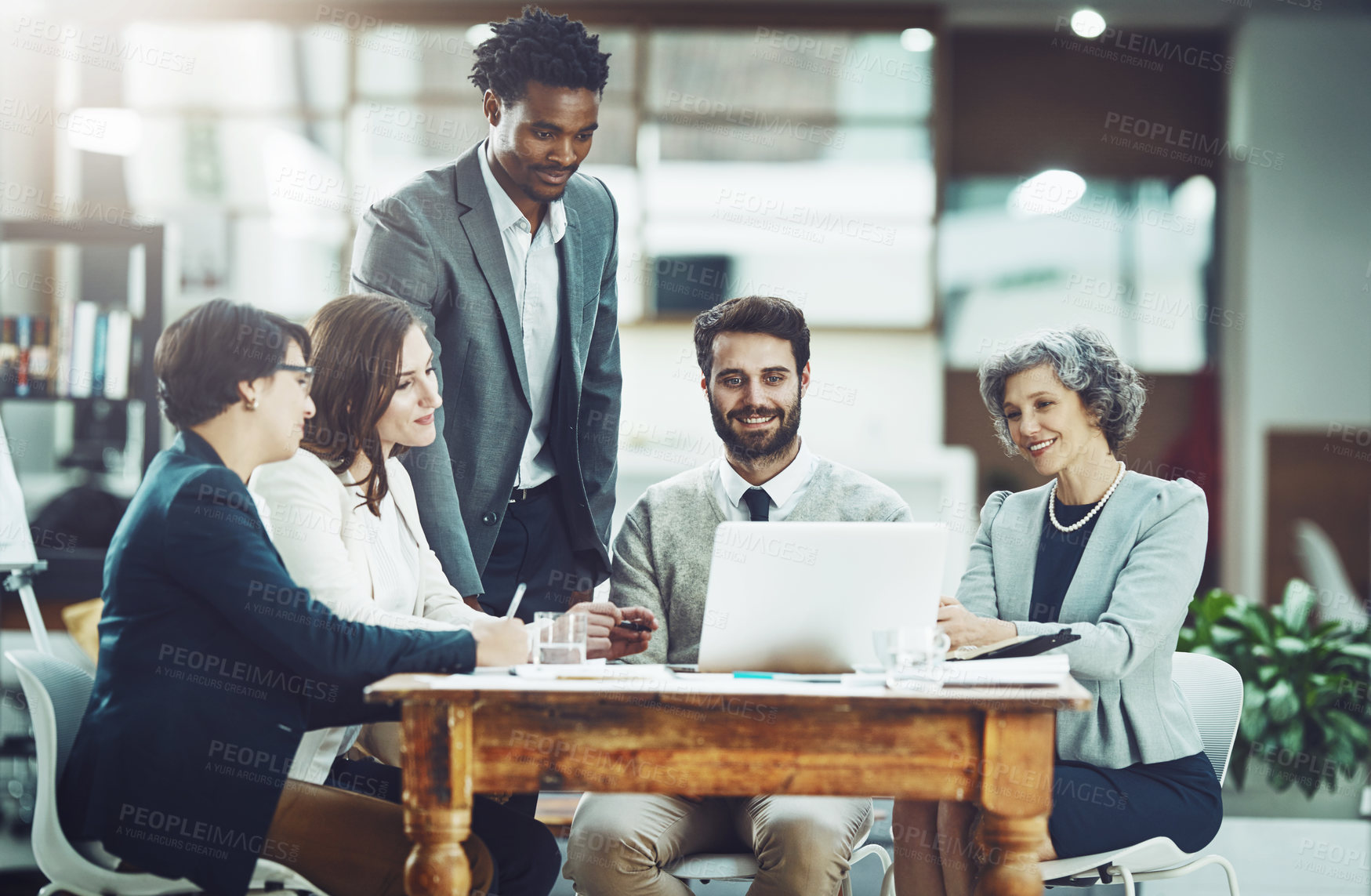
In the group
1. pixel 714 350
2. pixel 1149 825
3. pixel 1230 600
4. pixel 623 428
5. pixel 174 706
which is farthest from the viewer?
pixel 623 428

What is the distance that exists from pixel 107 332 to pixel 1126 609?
140 inches

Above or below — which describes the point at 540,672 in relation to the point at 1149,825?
above

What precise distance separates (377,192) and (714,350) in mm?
4325

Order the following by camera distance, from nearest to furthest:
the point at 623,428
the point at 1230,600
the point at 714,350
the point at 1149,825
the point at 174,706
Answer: the point at 174,706 → the point at 1149,825 → the point at 714,350 → the point at 1230,600 → the point at 623,428

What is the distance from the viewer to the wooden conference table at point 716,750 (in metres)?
1.44

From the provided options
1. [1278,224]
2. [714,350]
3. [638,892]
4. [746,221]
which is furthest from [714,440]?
[638,892]

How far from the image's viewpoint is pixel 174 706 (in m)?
1.56

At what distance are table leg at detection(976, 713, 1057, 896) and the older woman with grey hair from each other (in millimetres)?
179

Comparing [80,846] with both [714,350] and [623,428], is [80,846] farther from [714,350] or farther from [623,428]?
[623,428]

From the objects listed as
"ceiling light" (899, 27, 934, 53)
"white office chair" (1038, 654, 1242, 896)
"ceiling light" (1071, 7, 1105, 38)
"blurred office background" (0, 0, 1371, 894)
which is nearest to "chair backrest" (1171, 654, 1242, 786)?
"white office chair" (1038, 654, 1242, 896)

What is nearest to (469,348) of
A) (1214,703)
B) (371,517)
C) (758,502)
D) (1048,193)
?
(371,517)

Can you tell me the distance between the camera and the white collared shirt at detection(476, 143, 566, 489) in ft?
7.88

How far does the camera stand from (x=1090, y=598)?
2.01 m

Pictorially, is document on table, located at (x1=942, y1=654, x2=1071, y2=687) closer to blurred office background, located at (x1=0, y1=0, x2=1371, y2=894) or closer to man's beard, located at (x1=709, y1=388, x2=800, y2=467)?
man's beard, located at (x1=709, y1=388, x2=800, y2=467)
